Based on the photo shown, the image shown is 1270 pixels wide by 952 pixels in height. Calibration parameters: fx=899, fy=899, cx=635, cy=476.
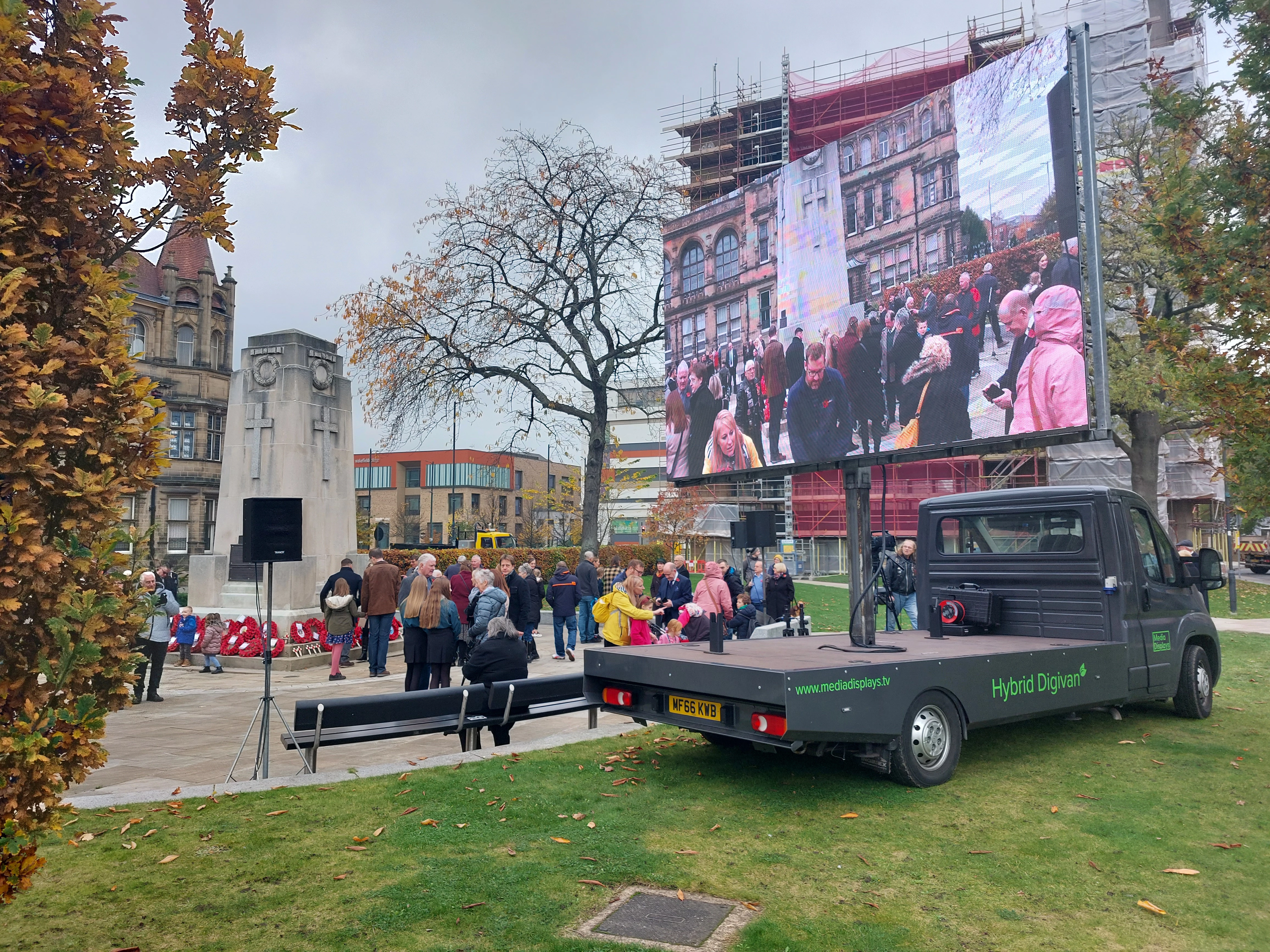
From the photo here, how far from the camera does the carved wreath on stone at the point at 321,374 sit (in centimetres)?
1678

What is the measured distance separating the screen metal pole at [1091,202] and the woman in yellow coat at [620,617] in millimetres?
5031

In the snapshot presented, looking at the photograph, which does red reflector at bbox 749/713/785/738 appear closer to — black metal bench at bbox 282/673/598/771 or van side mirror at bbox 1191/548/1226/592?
black metal bench at bbox 282/673/598/771

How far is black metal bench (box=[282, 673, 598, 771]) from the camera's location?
22.5 feet

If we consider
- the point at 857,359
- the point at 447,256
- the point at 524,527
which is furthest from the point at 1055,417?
the point at 524,527

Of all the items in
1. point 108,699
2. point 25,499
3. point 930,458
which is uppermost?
point 930,458

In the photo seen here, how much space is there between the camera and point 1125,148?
89.0 ft

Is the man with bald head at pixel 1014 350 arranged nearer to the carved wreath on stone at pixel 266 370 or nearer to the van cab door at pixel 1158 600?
the van cab door at pixel 1158 600

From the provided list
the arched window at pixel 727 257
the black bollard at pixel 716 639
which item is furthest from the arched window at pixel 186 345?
the black bollard at pixel 716 639

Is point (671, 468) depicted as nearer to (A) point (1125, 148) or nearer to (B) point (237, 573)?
(B) point (237, 573)

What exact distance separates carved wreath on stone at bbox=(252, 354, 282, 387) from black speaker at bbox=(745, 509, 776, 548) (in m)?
8.98

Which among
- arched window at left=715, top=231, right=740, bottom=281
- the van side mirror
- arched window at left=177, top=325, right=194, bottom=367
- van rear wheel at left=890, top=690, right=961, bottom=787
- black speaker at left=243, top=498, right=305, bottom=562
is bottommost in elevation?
van rear wheel at left=890, top=690, right=961, bottom=787

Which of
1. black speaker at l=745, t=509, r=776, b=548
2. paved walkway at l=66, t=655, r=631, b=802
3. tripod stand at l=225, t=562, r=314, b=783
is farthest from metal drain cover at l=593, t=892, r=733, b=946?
black speaker at l=745, t=509, r=776, b=548

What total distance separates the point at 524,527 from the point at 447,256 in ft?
140

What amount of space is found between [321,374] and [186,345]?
1269 inches
